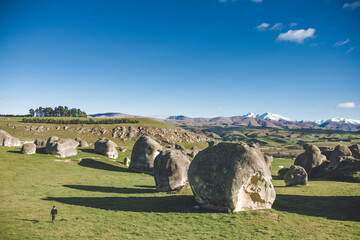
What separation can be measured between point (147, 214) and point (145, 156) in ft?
99.4

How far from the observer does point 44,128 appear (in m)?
117

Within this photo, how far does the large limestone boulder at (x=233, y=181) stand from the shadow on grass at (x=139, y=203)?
7.94 feet

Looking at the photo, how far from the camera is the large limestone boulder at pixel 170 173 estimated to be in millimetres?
31780

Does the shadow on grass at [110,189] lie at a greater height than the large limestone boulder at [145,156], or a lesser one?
lesser

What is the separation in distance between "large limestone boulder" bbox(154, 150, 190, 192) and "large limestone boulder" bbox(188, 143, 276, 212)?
9.28 m

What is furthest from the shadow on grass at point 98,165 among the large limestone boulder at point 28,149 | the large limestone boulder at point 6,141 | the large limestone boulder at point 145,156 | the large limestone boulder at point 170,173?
the large limestone boulder at point 6,141

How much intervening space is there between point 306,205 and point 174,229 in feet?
57.1

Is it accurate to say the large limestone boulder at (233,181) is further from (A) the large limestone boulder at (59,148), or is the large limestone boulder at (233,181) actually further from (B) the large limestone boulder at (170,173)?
(A) the large limestone boulder at (59,148)

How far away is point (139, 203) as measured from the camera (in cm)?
2617

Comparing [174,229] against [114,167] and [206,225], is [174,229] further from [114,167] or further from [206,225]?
Result: [114,167]

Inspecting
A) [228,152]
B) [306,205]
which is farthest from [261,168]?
[306,205]

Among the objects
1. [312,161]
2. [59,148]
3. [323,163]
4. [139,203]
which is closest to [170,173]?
[139,203]

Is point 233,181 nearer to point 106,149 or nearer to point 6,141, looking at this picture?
point 106,149

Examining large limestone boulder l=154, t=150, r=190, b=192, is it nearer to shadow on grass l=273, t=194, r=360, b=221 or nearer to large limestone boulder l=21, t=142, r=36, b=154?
shadow on grass l=273, t=194, r=360, b=221
